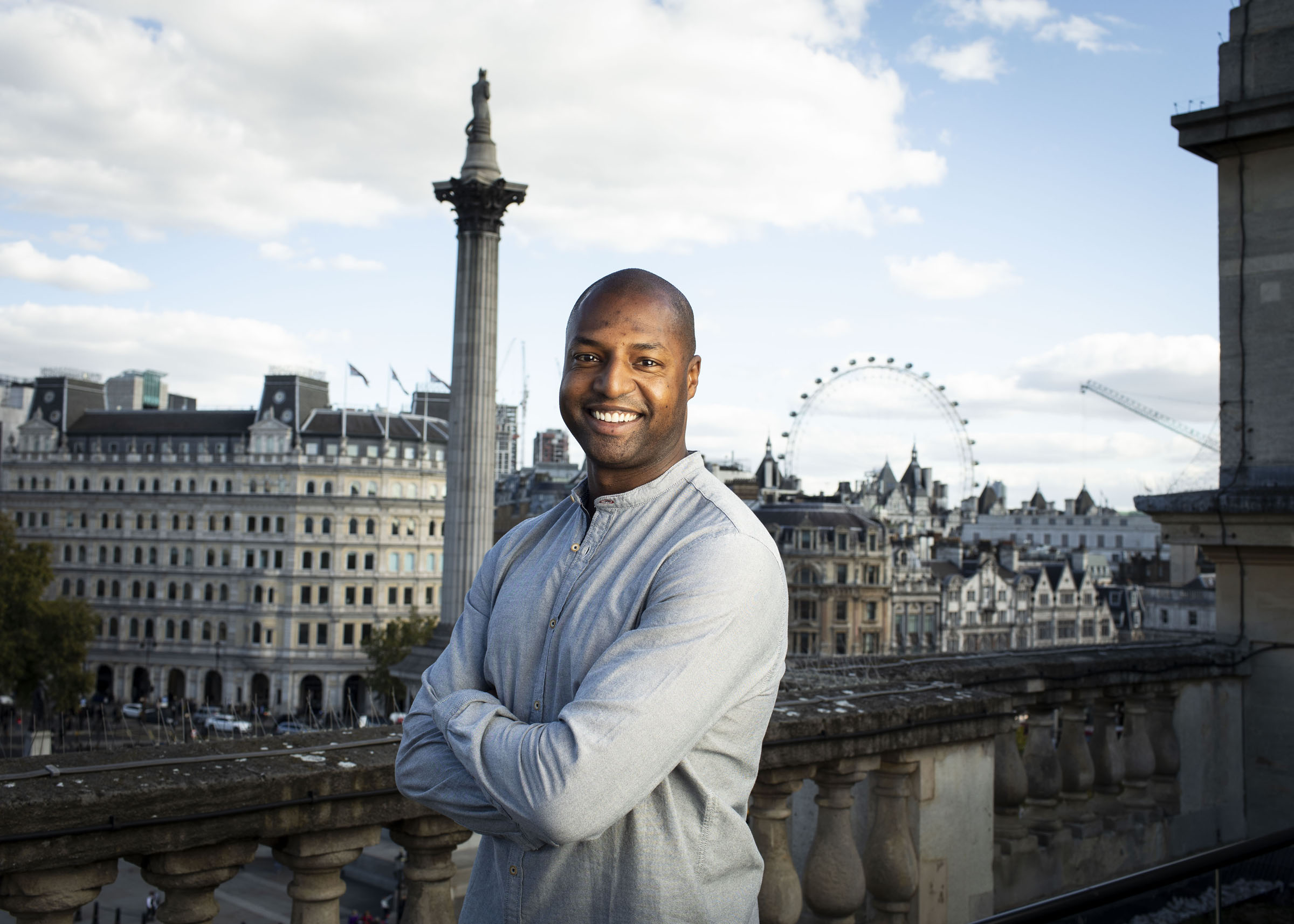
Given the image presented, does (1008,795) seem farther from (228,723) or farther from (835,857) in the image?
(228,723)

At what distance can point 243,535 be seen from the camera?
7494 centimetres

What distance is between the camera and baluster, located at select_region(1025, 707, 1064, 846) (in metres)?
7.44

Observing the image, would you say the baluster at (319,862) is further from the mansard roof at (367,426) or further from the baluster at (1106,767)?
the mansard roof at (367,426)

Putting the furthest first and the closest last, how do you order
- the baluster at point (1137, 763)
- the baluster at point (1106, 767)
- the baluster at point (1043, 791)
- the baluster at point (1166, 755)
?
1. the baluster at point (1166, 755)
2. the baluster at point (1137, 763)
3. the baluster at point (1106, 767)
4. the baluster at point (1043, 791)

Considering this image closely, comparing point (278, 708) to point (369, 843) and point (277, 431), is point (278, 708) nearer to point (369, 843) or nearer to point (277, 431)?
point (277, 431)

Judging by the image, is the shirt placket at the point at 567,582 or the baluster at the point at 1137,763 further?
the baluster at the point at 1137,763

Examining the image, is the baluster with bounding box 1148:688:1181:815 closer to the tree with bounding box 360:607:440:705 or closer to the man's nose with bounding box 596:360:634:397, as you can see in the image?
the man's nose with bounding box 596:360:634:397

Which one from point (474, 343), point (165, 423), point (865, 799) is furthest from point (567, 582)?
point (165, 423)

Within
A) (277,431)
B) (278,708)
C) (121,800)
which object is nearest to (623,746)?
(121,800)

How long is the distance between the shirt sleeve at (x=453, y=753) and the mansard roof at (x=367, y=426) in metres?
74.4

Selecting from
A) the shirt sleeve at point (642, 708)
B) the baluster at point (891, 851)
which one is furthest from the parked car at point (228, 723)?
the shirt sleeve at point (642, 708)

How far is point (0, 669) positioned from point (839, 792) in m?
49.3

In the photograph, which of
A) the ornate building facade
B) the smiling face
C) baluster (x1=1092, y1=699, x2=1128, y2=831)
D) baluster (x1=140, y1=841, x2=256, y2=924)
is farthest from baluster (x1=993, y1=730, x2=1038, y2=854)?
the ornate building facade

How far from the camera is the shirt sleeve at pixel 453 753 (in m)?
2.65
